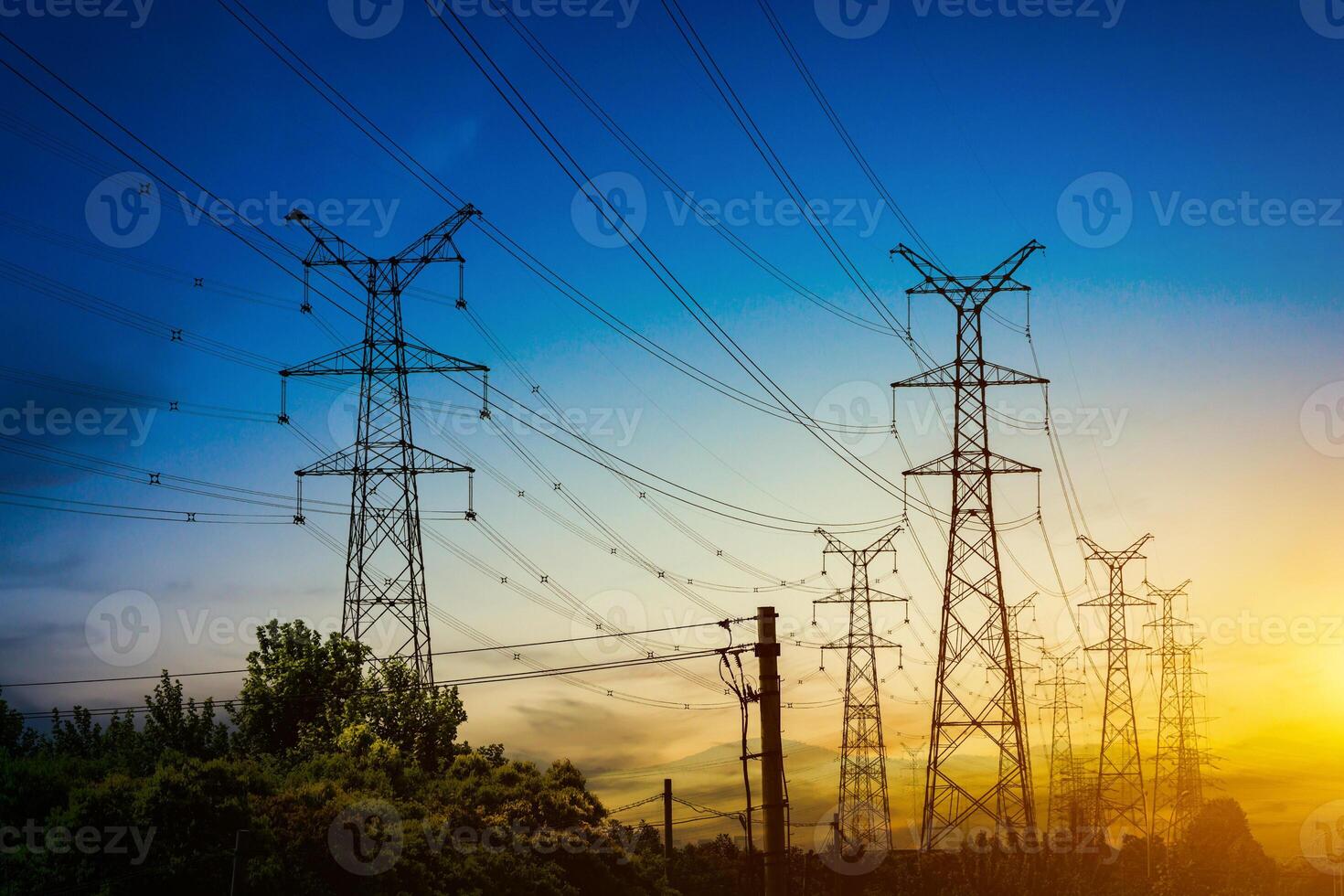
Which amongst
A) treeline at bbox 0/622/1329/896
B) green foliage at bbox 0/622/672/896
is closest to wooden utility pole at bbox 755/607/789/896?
treeline at bbox 0/622/1329/896

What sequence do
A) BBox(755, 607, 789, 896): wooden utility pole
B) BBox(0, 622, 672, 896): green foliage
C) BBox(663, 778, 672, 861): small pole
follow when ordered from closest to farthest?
BBox(755, 607, 789, 896): wooden utility pole → BBox(0, 622, 672, 896): green foliage → BBox(663, 778, 672, 861): small pole

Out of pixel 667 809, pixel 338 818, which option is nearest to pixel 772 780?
pixel 338 818

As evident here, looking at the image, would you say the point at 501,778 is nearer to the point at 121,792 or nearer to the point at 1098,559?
the point at 121,792

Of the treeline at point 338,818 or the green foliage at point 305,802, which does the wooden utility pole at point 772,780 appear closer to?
the treeline at point 338,818

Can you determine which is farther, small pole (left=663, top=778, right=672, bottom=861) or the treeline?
small pole (left=663, top=778, right=672, bottom=861)

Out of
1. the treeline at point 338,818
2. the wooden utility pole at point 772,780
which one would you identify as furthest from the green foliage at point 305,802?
the wooden utility pole at point 772,780

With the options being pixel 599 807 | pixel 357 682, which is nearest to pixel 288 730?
pixel 357 682

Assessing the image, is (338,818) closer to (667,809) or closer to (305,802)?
(305,802)

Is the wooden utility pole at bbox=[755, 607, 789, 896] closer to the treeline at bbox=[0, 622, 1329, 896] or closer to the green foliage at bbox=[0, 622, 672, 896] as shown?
the treeline at bbox=[0, 622, 1329, 896]
